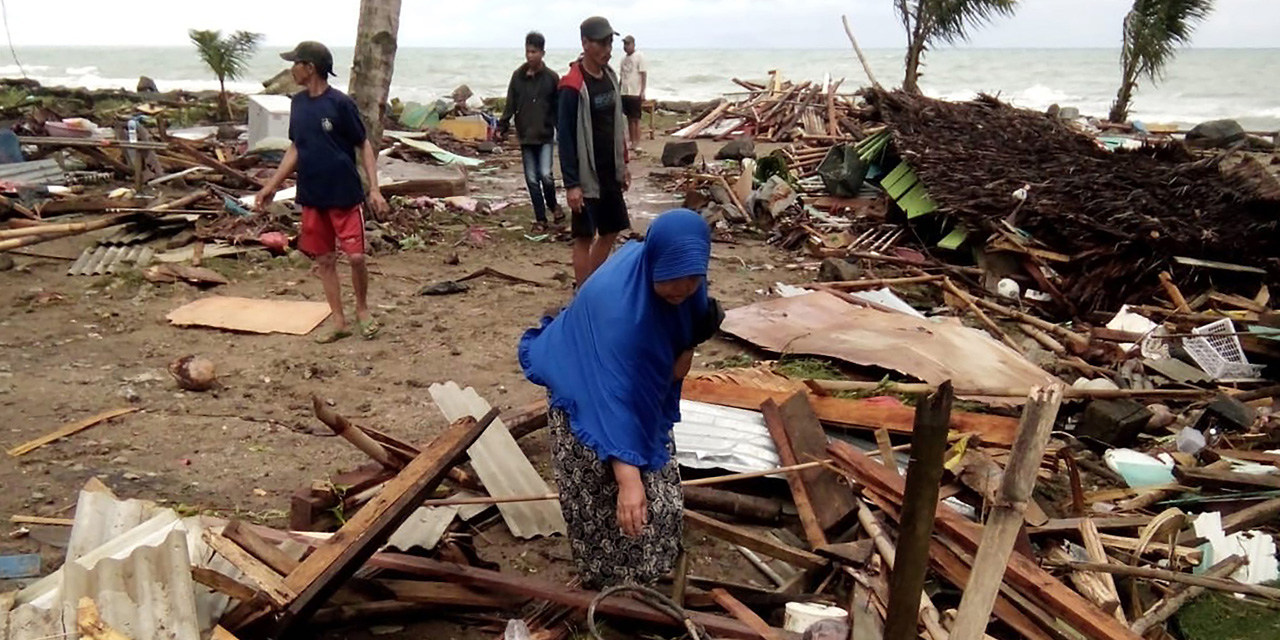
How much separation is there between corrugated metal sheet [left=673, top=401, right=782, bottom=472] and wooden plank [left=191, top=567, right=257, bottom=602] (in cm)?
200

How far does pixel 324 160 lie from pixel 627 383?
381 centimetres

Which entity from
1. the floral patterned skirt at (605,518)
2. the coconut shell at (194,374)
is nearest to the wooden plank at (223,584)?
the floral patterned skirt at (605,518)

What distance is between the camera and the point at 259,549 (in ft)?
10.0

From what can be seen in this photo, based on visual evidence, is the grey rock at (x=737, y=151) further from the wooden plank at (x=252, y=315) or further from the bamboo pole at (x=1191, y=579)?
the bamboo pole at (x=1191, y=579)

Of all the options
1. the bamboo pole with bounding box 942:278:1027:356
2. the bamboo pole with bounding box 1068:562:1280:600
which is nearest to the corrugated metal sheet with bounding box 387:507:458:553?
the bamboo pole with bounding box 1068:562:1280:600

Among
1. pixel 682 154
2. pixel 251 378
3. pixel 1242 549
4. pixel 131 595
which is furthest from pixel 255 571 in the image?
pixel 682 154

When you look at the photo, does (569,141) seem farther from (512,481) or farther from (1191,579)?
(1191,579)

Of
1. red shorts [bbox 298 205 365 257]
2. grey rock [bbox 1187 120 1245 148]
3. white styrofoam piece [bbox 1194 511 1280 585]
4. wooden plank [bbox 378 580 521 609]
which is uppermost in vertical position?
grey rock [bbox 1187 120 1245 148]

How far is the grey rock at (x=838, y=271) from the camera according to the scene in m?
8.26

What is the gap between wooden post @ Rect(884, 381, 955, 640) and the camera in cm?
159

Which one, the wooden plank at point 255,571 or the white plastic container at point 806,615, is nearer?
the wooden plank at point 255,571

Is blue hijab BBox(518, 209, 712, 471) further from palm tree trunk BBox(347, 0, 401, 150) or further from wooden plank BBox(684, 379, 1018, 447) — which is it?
palm tree trunk BBox(347, 0, 401, 150)

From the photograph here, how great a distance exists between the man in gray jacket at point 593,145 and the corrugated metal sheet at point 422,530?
3.09 meters

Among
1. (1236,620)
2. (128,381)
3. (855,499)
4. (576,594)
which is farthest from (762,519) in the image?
(128,381)
